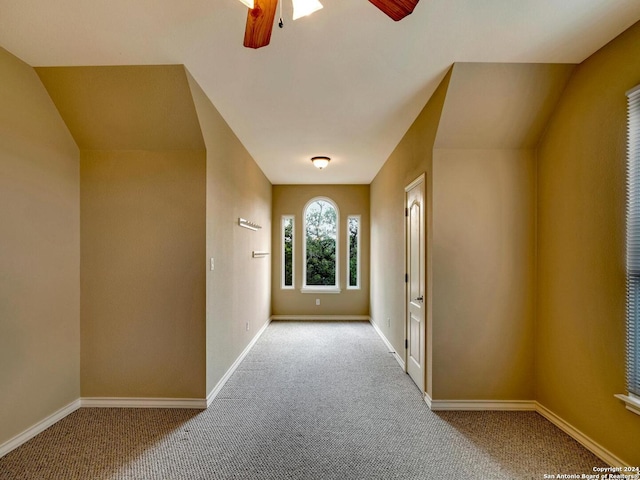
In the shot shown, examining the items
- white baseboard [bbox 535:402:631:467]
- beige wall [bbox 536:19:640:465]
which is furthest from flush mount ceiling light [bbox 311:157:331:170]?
white baseboard [bbox 535:402:631:467]

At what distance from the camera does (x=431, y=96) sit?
2754 millimetres

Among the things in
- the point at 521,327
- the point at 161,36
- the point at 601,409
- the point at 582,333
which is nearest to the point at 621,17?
the point at 582,333

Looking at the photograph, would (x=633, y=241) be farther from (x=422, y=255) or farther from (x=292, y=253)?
(x=292, y=253)

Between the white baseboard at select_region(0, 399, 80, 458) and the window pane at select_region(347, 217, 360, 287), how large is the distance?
475 cm

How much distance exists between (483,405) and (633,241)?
169 cm

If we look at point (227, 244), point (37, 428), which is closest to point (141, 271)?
point (227, 244)

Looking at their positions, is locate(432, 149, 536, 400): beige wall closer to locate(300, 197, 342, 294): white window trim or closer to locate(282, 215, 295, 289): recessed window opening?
locate(300, 197, 342, 294): white window trim

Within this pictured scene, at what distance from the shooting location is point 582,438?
7.35ft

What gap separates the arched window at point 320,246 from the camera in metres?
6.62

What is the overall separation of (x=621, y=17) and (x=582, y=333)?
1.96 m

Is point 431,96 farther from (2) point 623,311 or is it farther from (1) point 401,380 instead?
(1) point 401,380

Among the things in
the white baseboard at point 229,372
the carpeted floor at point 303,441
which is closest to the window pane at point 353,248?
the white baseboard at point 229,372

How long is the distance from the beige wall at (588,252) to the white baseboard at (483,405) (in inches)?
5.6

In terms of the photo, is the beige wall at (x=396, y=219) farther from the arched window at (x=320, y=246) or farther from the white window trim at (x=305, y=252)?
the arched window at (x=320, y=246)
